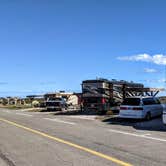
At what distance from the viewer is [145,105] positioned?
2336cm

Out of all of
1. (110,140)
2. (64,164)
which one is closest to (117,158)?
(64,164)

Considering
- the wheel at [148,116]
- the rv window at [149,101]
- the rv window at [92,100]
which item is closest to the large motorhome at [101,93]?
the rv window at [92,100]

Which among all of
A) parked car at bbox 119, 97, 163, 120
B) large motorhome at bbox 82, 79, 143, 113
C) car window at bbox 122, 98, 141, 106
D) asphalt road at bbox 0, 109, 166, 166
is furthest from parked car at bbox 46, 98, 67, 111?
asphalt road at bbox 0, 109, 166, 166

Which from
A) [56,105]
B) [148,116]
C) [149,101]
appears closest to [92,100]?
[149,101]

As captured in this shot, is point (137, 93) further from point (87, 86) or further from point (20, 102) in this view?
point (20, 102)

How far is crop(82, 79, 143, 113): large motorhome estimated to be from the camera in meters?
29.4

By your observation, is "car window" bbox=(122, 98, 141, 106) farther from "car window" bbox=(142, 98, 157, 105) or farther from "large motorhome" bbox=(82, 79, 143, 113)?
"large motorhome" bbox=(82, 79, 143, 113)

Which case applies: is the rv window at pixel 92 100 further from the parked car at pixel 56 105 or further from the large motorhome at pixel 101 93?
the parked car at pixel 56 105

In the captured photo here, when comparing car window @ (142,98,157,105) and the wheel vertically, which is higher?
car window @ (142,98,157,105)

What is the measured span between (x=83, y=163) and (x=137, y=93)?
23912 mm

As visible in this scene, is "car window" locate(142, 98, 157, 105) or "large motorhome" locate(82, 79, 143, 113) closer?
"car window" locate(142, 98, 157, 105)

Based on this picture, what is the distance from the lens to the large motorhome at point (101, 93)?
2941 centimetres

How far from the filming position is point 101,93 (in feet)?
96.4

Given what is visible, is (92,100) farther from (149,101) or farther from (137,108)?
(137,108)
